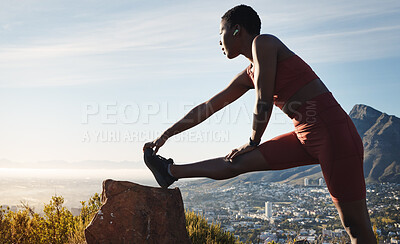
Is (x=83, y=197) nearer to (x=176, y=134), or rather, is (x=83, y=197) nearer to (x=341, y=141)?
(x=176, y=134)

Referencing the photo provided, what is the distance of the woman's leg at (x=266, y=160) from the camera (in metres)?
3.25

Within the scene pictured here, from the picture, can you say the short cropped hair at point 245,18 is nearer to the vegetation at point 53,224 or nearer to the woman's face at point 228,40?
the woman's face at point 228,40

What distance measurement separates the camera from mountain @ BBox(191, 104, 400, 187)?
1006 inches

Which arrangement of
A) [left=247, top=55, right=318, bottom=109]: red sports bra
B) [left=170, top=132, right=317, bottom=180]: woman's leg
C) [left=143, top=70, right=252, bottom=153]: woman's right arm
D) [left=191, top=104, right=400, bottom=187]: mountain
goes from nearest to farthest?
[left=247, top=55, right=318, bottom=109]: red sports bra < [left=170, top=132, right=317, bottom=180]: woman's leg < [left=143, top=70, right=252, bottom=153]: woman's right arm < [left=191, top=104, right=400, bottom=187]: mountain

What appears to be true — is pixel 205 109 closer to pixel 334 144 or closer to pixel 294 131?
pixel 294 131

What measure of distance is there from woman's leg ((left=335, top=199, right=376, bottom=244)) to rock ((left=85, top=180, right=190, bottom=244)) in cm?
148

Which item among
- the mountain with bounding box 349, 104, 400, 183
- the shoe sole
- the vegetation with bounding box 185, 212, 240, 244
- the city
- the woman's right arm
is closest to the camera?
the shoe sole

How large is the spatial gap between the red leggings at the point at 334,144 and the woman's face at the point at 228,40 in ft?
2.42

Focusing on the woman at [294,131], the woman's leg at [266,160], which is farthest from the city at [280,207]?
the woman at [294,131]

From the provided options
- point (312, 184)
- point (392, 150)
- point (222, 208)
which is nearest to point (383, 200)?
point (312, 184)

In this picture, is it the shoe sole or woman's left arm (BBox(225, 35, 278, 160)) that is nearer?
woman's left arm (BBox(225, 35, 278, 160))

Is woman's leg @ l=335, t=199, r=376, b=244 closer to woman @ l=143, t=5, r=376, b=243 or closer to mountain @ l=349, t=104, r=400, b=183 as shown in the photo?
woman @ l=143, t=5, r=376, b=243

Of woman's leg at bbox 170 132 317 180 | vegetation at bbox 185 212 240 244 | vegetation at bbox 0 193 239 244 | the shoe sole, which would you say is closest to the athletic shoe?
the shoe sole

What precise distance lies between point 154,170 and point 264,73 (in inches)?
52.8
